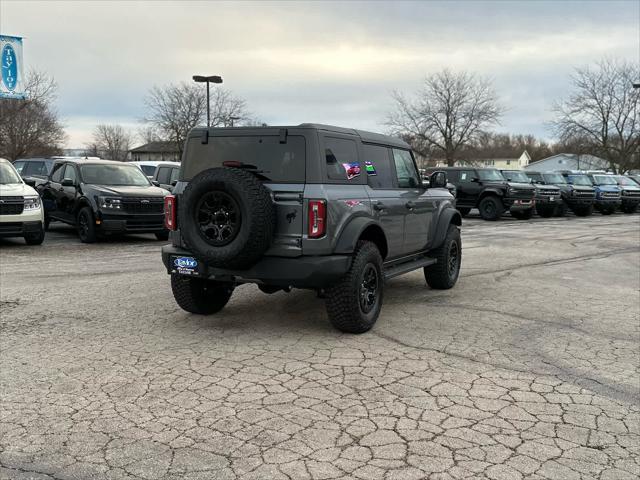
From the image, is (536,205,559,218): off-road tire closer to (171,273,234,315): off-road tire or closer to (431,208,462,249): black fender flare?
(431,208,462,249): black fender flare

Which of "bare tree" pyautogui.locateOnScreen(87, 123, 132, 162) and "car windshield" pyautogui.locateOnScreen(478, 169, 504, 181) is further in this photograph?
"bare tree" pyautogui.locateOnScreen(87, 123, 132, 162)

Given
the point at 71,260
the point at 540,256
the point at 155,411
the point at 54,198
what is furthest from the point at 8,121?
the point at 155,411

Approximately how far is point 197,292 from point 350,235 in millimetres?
1816

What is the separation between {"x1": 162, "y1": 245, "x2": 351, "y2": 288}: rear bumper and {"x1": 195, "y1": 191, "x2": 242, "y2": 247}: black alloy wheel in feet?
1.05

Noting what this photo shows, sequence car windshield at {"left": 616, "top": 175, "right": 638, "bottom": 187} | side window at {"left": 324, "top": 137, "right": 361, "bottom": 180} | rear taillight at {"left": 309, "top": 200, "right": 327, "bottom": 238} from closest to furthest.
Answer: rear taillight at {"left": 309, "top": 200, "right": 327, "bottom": 238} → side window at {"left": 324, "top": 137, "right": 361, "bottom": 180} → car windshield at {"left": 616, "top": 175, "right": 638, "bottom": 187}

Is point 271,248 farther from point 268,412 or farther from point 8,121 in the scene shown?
point 8,121

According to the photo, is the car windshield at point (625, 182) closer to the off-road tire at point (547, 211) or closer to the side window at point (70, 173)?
the off-road tire at point (547, 211)

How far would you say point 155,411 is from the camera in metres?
3.81

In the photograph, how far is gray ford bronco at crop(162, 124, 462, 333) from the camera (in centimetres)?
511

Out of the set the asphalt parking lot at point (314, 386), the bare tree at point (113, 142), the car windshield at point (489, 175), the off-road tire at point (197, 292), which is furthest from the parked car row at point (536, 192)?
the bare tree at point (113, 142)

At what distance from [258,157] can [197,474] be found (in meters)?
3.10

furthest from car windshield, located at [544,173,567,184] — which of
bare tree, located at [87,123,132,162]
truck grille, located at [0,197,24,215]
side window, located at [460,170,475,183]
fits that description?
bare tree, located at [87,123,132,162]

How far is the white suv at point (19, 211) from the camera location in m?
11.4

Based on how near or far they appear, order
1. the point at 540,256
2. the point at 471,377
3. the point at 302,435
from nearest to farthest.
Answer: the point at 302,435
the point at 471,377
the point at 540,256
